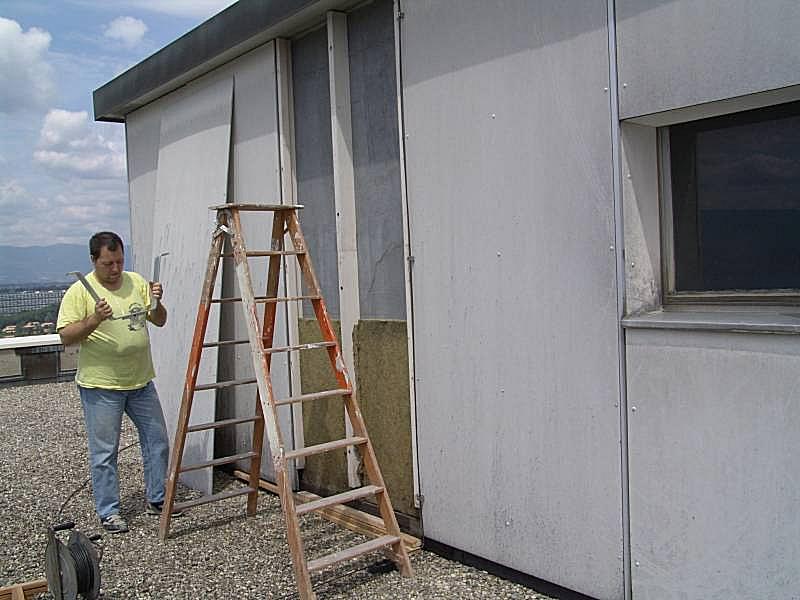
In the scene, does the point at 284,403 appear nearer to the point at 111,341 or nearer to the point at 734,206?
the point at 111,341

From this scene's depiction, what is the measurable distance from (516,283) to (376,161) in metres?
1.42

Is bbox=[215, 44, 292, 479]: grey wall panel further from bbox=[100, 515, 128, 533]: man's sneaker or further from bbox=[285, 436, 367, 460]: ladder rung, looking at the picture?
bbox=[285, 436, 367, 460]: ladder rung

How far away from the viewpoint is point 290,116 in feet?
17.4

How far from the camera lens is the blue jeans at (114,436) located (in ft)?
15.9

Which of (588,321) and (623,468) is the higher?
(588,321)

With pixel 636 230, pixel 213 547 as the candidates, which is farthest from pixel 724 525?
pixel 213 547

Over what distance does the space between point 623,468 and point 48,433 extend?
23.3 feet

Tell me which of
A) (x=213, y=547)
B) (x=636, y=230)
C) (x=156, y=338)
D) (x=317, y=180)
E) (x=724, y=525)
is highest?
(x=317, y=180)

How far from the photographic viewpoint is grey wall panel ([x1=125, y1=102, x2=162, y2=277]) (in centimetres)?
714

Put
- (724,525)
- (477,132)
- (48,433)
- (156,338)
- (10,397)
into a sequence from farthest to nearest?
(10,397)
(48,433)
(156,338)
(477,132)
(724,525)

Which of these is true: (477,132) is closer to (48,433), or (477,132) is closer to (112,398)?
(112,398)

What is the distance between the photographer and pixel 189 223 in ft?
20.2

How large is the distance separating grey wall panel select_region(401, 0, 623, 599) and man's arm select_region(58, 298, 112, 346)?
1982 millimetres

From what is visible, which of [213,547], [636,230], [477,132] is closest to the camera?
[636,230]
